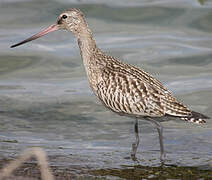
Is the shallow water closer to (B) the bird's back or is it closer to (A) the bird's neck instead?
(B) the bird's back

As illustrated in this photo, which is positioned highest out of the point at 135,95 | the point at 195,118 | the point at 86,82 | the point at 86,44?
the point at 86,44

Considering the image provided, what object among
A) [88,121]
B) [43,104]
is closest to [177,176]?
[88,121]

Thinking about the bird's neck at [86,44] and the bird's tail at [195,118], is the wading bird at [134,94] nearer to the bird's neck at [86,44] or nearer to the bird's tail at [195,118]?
the bird's tail at [195,118]

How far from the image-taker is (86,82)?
15.4m

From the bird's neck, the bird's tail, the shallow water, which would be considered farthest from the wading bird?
the shallow water

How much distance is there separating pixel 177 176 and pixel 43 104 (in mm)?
5176

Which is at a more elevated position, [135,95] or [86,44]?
[86,44]

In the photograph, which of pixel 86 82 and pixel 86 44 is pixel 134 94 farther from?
pixel 86 82

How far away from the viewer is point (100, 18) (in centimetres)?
1895

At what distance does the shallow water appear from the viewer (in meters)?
11.1

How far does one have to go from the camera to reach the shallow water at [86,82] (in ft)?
36.5

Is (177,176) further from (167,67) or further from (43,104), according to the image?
(167,67)

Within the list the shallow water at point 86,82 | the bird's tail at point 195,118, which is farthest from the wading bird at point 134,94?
the shallow water at point 86,82

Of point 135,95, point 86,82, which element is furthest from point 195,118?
point 86,82
